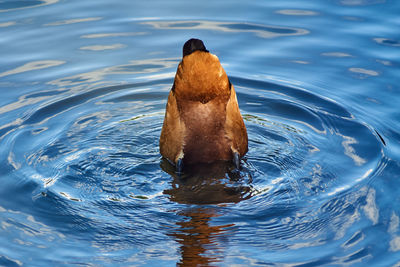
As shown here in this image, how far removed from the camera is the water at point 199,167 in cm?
555

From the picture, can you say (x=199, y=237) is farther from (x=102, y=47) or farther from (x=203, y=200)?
(x=102, y=47)

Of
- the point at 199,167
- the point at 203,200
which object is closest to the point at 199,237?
the point at 203,200

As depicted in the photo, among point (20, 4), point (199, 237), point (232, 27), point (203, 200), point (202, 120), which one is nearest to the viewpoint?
point (199, 237)

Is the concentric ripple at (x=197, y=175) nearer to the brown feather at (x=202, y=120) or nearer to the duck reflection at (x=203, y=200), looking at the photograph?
the duck reflection at (x=203, y=200)

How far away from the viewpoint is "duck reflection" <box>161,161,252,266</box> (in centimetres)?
547

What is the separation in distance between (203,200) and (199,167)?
74 centimetres

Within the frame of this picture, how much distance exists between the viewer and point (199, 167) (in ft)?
22.9

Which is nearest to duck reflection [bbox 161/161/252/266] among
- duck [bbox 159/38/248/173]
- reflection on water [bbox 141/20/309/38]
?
duck [bbox 159/38/248/173]

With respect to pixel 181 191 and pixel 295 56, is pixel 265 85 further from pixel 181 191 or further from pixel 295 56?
pixel 181 191

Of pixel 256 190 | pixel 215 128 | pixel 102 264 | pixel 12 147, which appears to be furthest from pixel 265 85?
pixel 102 264

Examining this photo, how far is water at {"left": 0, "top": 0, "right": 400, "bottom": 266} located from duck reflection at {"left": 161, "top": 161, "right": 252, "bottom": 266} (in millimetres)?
21

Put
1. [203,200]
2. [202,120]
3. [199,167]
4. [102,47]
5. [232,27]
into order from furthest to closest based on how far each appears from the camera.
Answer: [232,27]
[102,47]
[199,167]
[202,120]
[203,200]

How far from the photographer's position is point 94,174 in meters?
6.68

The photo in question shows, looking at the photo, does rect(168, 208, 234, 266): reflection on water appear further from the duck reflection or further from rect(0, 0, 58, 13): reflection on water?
rect(0, 0, 58, 13): reflection on water
